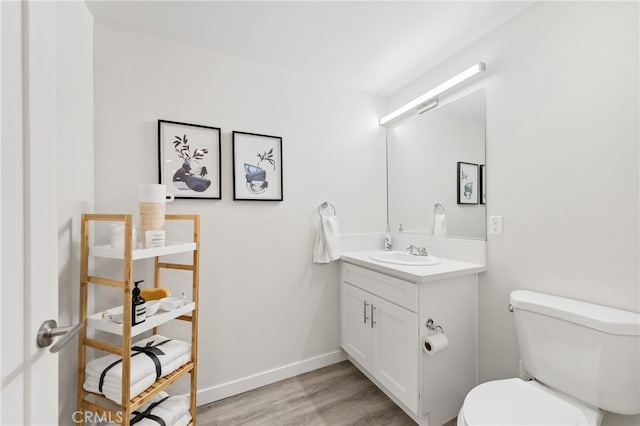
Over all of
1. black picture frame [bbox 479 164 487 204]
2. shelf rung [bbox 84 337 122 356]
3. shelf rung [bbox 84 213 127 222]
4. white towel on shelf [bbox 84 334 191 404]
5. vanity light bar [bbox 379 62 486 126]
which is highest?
vanity light bar [bbox 379 62 486 126]

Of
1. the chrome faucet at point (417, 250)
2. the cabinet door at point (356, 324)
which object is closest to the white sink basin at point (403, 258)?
the chrome faucet at point (417, 250)

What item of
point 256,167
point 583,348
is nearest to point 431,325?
point 583,348

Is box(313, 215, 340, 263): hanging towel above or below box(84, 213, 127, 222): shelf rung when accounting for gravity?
below

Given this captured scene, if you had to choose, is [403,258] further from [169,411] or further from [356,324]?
[169,411]

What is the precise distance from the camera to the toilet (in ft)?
3.24

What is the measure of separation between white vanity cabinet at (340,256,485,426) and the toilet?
1.08 ft

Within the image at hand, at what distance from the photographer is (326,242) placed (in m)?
2.01

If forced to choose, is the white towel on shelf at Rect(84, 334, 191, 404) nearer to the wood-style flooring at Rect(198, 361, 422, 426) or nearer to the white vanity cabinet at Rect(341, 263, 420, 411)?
the wood-style flooring at Rect(198, 361, 422, 426)

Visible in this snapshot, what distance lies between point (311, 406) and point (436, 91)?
2.22 meters

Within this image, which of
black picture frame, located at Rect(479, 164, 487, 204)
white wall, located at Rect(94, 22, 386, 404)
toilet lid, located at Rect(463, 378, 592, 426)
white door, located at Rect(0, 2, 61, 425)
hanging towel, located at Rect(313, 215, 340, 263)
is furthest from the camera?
hanging towel, located at Rect(313, 215, 340, 263)

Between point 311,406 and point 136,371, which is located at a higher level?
point 136,371

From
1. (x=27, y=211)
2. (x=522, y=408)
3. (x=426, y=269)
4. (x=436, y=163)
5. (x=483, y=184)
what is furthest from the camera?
(x=436, y=163)

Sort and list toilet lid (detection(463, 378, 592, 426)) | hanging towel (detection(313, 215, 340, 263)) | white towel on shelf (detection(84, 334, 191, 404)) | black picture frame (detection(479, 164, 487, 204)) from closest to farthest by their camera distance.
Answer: toilet lid (detection(463, 378, 592, 426)), white towel on shelf (detection(84, 334, 191, 404)), black picture frame (detection(479, 164, 487, 204)), hanging towel (detection(313, 215, 340, 263))

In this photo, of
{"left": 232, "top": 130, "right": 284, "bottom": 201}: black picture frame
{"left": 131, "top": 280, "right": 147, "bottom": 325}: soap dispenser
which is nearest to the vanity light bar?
{"left": 232, "top": 130, "right": 284, "bottom": 201}: black picture frame
